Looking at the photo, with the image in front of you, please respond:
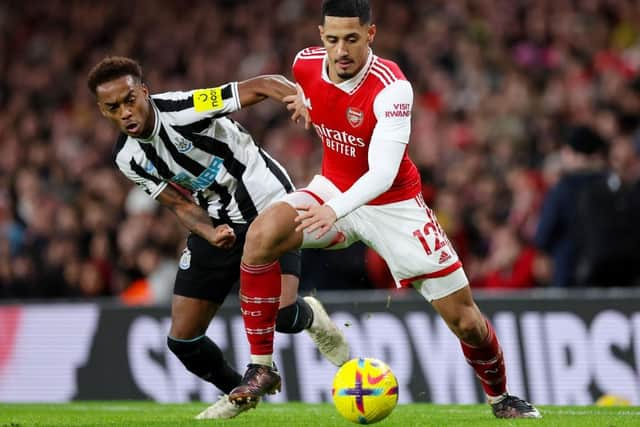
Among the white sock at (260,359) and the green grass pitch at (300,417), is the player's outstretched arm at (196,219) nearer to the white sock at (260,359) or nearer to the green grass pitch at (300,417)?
the white sock at (260,359)

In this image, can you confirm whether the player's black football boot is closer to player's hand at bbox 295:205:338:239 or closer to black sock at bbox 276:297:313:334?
black sock at bbox 276:297:313:334

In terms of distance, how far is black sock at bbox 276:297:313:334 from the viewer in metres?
7.98

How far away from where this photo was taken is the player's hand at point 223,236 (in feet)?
25.3

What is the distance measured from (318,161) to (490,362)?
22.2 ft

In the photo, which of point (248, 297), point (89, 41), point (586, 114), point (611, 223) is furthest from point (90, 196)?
point (248, 297)

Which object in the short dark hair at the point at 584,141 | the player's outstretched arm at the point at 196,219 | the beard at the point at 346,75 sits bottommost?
the short dark hair at the point at 584,141

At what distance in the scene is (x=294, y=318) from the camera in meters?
8.02

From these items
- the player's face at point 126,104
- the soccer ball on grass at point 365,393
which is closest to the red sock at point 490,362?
the soccer ball on grass at point 365,393

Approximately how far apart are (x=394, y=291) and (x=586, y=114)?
2.85 meters

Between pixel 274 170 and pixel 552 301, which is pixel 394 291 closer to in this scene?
pixel 552 301

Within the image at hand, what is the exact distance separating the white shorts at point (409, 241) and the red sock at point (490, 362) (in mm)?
417

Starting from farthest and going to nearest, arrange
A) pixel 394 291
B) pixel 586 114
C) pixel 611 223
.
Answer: pixel 586 114 < pixel 394 291 < pixel 611 223

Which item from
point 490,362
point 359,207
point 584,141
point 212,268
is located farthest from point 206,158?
point 584,141

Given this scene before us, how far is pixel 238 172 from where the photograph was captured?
8117 millimetres
